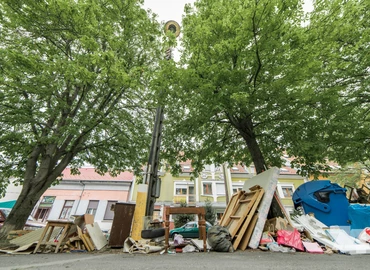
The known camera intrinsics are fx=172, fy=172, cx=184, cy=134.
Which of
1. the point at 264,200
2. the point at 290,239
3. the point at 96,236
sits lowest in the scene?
the point at 96,236

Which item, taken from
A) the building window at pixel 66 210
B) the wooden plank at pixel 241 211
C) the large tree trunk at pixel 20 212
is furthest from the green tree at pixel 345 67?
the building window at pixel 66 210

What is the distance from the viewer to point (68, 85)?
7.18m

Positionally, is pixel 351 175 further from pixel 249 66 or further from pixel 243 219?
pixel 243 219

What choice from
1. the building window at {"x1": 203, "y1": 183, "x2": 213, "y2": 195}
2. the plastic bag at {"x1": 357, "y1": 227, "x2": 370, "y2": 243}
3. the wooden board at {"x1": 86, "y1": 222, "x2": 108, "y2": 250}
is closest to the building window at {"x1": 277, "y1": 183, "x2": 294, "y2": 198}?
the building window at {"x1": 203, "y1": 183, "x2": 213, "y2": 195}

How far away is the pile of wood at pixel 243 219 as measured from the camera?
15.0 ft

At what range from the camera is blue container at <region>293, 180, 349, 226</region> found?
5828 mm

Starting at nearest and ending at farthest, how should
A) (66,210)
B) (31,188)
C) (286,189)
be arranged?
(31,188) → (66,210) → (286,189)

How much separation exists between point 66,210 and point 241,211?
1966 centimetres

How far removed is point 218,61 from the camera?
18.5 feet

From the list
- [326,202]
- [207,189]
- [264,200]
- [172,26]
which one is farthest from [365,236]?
[207,189]

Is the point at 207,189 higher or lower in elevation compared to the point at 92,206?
higher

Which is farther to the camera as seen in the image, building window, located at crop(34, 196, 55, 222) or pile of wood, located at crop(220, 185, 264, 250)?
building window, located at crop(34, 196, 55, 222)

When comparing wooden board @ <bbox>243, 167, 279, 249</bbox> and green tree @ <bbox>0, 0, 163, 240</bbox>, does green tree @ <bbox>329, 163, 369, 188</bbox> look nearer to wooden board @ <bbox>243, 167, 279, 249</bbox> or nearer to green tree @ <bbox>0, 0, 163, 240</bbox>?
wooden board @ <bbox>243, 167, 279, 249</bbox>

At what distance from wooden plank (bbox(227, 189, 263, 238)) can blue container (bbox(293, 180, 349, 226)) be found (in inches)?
94.4
